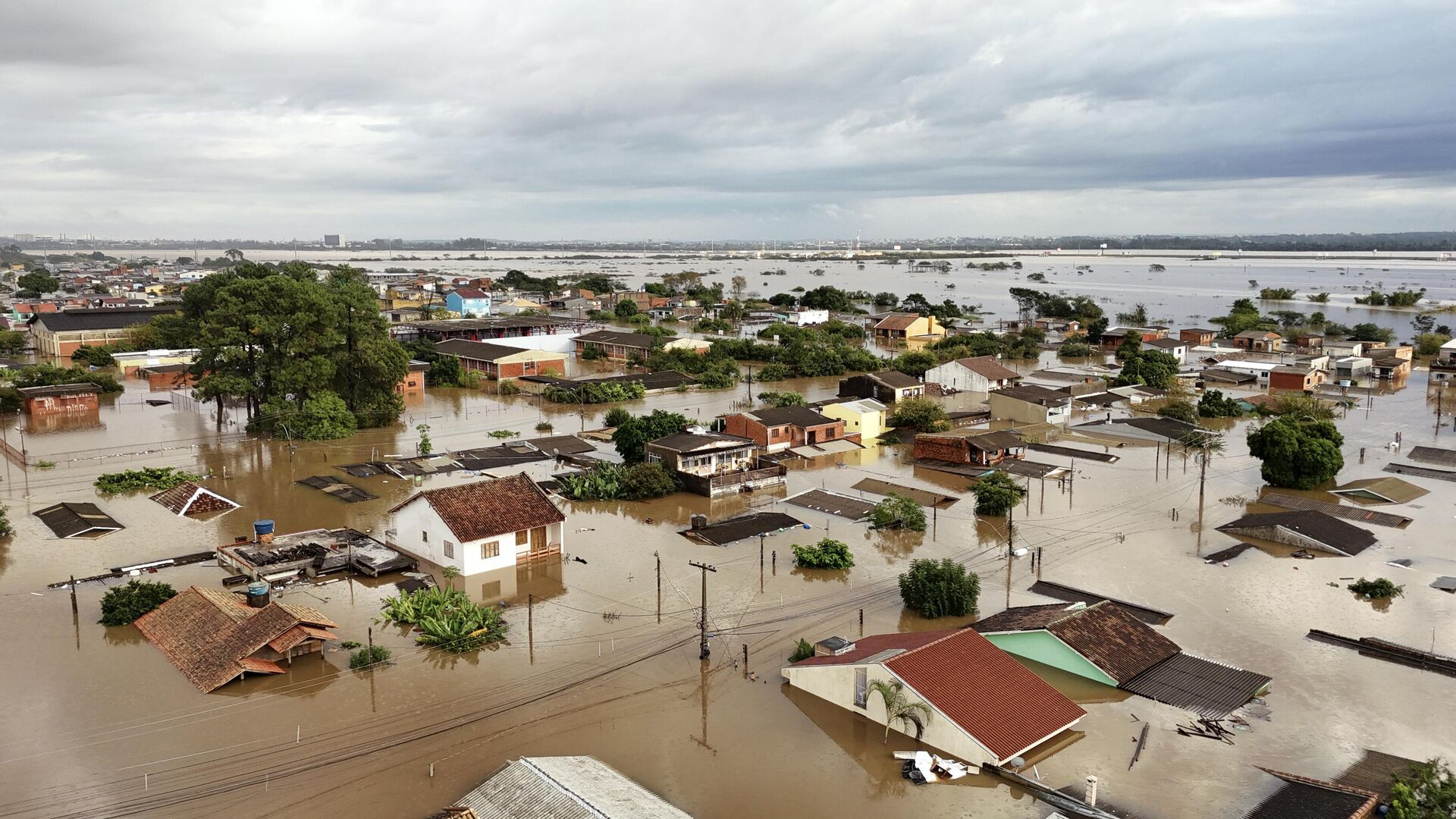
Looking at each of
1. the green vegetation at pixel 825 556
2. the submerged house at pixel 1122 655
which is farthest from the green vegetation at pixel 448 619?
the submerged house at pixel 1122 655

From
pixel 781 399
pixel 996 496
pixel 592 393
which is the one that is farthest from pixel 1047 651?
pixel 592 393

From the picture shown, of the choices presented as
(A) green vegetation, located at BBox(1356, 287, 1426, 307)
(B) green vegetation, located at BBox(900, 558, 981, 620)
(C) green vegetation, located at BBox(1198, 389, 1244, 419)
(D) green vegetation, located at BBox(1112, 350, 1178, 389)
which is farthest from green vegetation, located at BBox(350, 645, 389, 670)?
(A) green vegetation, located at BBox(1356, 287, 1426, 307)

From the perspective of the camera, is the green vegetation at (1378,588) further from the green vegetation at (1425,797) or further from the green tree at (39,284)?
the green tree at (39,284)

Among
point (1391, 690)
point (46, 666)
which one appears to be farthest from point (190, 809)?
point (1391, 690)

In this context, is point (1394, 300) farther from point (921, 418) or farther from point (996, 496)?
point (996, 496)

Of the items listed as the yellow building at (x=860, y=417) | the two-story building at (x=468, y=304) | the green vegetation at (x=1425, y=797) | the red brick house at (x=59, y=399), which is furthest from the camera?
the two-story building at (x=468, y=304)

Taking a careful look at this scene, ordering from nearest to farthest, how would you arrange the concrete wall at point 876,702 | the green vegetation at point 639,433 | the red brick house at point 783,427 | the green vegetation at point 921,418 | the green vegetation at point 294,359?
1. the concrete wall at point 876,702
2. the green vegetation at point 639,433
3. the red brick house at point 783,427
4. the green vegetation at point 294,359
5. the green vegetation at point 921,418
